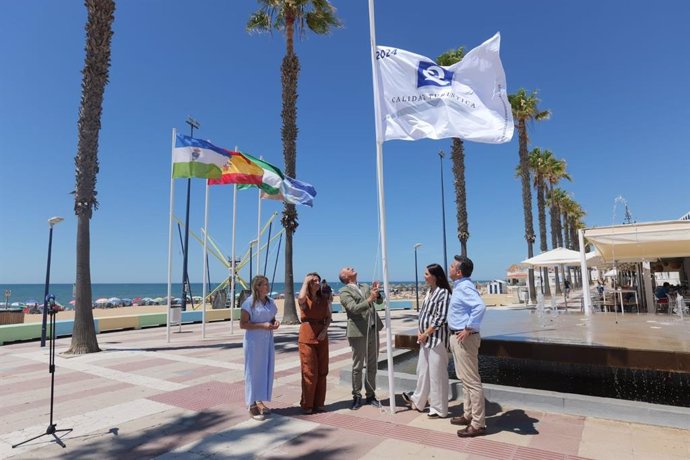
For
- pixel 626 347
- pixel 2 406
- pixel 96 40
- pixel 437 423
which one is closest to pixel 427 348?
pixel 437 423

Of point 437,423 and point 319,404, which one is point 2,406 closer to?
point 319,404

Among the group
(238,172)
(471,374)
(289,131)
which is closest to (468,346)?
(471,374)

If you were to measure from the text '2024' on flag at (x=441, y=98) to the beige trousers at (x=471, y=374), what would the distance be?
2788 mm

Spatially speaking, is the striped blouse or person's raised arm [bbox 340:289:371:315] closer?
the striped blouse

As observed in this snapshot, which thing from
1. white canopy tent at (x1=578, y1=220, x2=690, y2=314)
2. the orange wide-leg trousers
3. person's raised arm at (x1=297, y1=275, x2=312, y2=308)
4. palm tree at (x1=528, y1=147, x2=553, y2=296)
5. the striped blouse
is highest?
palm tree at (x1=528, y1=147, x2=553, y2=296)

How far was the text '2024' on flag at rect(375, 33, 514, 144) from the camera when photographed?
576 centimetres

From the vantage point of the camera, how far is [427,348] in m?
5.21

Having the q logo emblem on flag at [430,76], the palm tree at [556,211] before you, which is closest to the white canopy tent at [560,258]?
the q logo emblem on flag at [430,76]

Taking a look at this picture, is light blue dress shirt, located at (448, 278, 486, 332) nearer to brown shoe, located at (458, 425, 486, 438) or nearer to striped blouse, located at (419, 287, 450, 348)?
striped blouse, located at (419, 287, 450, 348)

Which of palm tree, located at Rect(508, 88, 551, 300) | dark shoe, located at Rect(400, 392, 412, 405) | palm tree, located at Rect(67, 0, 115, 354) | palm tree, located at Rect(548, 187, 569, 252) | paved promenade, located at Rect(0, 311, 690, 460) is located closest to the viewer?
paved promenade, located at Rect(0, 311, 690, 460)

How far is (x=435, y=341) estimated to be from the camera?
5.09 metres

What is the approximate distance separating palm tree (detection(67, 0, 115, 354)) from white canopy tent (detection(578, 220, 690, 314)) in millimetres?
14074

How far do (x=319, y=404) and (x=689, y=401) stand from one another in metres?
5.40

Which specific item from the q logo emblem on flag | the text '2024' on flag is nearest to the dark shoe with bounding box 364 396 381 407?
the text '2024' on flag
